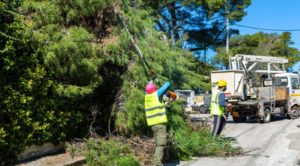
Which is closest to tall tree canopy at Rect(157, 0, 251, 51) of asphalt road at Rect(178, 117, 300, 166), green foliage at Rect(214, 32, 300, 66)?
green foliage at Rect(214, 32, 300, 66)

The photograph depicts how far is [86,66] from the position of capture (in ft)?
29.1

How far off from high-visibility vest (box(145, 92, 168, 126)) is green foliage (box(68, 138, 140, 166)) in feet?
2.83

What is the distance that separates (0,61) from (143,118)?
323 centimetres

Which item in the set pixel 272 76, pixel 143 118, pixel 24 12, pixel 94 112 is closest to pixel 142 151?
pixel 143 118

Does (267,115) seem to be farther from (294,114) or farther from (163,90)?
(163,90)

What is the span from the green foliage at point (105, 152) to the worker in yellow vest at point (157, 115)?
567mm

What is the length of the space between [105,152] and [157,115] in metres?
1.33

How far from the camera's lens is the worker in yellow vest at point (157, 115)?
8.57 metres

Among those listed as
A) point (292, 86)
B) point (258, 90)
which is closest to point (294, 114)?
point (292, 86)

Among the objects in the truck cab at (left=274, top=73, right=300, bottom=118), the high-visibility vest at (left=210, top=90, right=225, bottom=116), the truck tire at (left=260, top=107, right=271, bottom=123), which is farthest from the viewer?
the truck cab at (left=274, top=73, right=300, bottom=118)

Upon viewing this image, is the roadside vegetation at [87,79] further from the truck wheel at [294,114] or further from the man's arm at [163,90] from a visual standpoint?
the truck wheel at [294,114]

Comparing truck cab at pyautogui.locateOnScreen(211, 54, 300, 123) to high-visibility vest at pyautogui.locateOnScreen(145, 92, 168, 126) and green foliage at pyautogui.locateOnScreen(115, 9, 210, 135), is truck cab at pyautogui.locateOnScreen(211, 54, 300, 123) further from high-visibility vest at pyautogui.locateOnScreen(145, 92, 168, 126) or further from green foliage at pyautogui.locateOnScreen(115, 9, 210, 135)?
high-visibility vest at pyautogui.locateOnScreen(145, 92, 168, 126)

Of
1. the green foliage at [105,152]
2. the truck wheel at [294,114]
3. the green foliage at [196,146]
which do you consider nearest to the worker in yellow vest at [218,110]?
the green foliage at [196,146]

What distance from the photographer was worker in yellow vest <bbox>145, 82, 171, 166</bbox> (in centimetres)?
857
